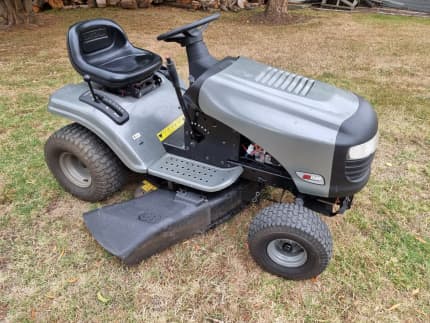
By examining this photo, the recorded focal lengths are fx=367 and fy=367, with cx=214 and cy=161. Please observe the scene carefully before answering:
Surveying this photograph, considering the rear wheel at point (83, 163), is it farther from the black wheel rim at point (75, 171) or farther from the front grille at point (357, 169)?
the front grille at point (357, 169)

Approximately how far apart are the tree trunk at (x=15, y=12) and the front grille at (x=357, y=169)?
712cm

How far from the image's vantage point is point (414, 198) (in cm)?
267

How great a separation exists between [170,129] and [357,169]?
3.89 ft

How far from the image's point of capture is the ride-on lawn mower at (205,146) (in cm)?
181

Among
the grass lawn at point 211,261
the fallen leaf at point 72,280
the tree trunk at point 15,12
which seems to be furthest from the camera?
the tree trunk at point 15,12

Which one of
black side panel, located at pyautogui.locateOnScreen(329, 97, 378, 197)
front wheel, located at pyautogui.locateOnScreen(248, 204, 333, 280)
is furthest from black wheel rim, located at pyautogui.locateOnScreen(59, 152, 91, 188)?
black side panel, located at pyautogui.locateOnScreen(329, 97, 378, 197)

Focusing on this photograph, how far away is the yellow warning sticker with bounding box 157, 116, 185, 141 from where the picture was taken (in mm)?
2357

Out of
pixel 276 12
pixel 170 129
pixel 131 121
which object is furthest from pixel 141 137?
pixel 276 12

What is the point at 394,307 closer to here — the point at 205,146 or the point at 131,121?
the point at 205,146

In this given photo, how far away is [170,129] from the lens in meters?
2.41

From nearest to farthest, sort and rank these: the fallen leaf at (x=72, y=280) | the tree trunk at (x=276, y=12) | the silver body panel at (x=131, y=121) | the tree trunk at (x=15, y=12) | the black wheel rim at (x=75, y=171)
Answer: the fallen leaf at (x=72, y=280) → the silver body panel at (x=131, y=121) → the black wheel rim at (x=75, y=171) → the tree trunk at (x=15, y=12) → the tree trunk at (x=276, y=12)

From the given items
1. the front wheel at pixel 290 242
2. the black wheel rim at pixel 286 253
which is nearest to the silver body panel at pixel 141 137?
the front wheel at pixel 290 242

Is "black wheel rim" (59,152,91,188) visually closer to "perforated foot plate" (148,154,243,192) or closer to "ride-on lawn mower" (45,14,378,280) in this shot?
"ride-on lawn mower" (45,14,378,280)

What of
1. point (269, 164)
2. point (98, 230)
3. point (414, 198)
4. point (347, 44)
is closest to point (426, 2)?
point (347, 44)
